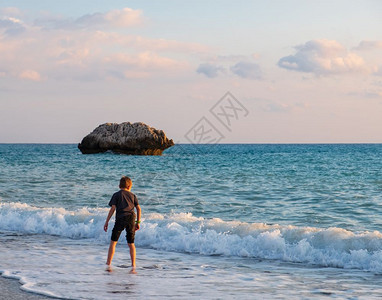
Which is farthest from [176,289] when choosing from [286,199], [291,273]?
[286,199]

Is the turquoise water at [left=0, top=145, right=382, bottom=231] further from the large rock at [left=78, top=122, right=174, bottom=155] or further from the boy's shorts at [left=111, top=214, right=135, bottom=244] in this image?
the large rock at [left=78, top=122, right=174, bottom=155]

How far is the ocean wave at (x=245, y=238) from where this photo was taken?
1041cm

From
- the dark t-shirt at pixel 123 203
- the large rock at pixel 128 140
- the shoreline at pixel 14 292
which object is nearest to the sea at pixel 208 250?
the shoreline at pixel 14 292

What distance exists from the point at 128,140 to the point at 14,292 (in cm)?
6562

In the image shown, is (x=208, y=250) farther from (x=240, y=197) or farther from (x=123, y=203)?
(x=240, y=197)

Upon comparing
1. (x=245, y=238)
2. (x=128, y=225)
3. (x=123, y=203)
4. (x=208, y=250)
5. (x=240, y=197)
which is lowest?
(x=208, y=250)

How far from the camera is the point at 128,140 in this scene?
72.3 meters

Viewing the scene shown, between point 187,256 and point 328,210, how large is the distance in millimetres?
8393

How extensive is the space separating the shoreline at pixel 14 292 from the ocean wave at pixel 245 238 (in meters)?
4.64

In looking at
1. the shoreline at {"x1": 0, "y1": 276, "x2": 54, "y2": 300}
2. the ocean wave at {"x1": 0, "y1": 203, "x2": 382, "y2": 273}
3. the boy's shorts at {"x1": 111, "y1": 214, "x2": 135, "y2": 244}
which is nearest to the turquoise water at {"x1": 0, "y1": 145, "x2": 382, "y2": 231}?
the ocean wave at {"x1": 0, "y1": 203, "x2": 382, "y2": 273}

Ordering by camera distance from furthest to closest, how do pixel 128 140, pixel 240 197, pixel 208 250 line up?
pixel 128 140, pixel 240 197, pixel 208 250

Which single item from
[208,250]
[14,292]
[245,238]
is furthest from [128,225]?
[245,238]

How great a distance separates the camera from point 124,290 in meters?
7.41

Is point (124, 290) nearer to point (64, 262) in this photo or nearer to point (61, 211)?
point (64, 262)
